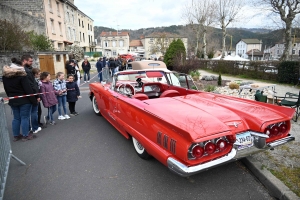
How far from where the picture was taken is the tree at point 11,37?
10.8 metres

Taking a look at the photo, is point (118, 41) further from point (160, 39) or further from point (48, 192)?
point (48, 192)

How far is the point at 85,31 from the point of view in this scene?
136 feet

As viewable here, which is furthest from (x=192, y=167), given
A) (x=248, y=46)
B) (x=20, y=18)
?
(x=248, y=46)

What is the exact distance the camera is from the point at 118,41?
219ft

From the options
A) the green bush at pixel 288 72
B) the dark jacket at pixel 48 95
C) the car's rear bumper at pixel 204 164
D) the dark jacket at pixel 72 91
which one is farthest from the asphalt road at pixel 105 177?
the green bush at pixel 288 72

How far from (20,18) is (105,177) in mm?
19198

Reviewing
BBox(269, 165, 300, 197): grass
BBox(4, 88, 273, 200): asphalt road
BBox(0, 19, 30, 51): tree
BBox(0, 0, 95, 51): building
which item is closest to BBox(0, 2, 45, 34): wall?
BBox(0, 0, 95, 51): building

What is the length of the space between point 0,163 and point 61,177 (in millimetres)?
835

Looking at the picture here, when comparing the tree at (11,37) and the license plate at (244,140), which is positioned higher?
the tree at (11,37)

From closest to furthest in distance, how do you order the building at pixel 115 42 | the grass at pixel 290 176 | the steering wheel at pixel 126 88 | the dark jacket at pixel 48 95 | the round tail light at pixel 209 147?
the round tail light at pixel 209 147, the grass at pixel 290 176, the steering wheel at pixel 126 88, the dark jacket at pixel 48 95, the building at pixel 115 42

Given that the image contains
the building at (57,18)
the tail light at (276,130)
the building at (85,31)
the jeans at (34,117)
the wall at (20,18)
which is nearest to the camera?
the tail light at (276,130)

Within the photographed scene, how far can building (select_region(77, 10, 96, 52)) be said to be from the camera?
37625mm

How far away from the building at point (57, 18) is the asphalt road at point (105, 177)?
16277mm

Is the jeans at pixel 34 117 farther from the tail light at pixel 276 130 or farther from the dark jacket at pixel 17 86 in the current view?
the tail light at pixel 276 130
